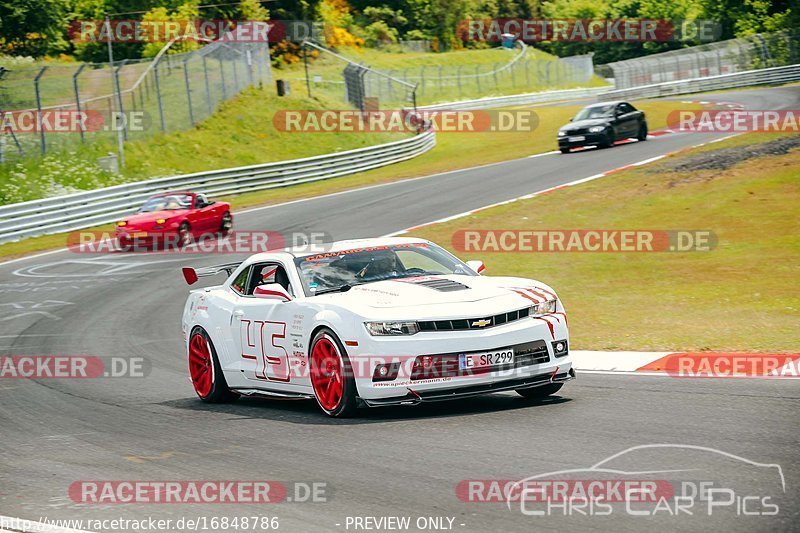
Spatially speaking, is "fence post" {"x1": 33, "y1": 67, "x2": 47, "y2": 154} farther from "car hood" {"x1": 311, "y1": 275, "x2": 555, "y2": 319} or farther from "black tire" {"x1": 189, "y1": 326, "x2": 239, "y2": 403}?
"car hood" {"x1": 311, "y1": 275, "x2": 555, "y2": 319}

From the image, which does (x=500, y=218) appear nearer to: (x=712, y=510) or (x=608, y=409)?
(x=608, y=409)

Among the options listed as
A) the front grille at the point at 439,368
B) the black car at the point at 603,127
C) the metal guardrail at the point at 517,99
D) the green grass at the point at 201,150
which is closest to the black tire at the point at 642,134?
the black car at the point at 603,127

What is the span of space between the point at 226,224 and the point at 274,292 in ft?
63.3

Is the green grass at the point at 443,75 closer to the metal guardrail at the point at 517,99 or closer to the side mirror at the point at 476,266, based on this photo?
the metal guardrail at the point at 517,99

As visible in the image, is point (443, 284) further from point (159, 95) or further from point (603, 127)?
point (159, 95)

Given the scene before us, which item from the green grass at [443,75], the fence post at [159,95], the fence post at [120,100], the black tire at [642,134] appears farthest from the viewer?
the green grass at [443,75]

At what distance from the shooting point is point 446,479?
6.51 meters

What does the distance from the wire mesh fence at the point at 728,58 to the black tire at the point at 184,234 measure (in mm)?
51802

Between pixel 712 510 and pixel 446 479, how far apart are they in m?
1.68

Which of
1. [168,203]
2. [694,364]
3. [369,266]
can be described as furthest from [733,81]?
[369,266]

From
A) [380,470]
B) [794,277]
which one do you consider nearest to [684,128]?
[794,277]

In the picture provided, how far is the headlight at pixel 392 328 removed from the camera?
8452 millimetres

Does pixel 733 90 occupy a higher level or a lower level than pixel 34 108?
lower

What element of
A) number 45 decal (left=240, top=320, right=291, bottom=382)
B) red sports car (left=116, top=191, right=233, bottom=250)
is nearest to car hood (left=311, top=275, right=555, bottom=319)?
number 45 decal (left=240, top=320, right=291, bottom=382)
